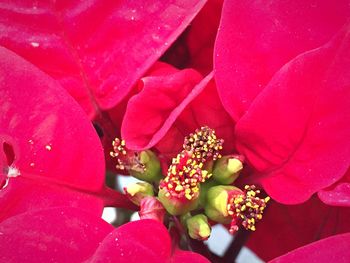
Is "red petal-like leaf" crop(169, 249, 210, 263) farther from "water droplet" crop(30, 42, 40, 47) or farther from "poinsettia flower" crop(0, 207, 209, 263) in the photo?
"water droplet" crop(30, 42, 40, 47)

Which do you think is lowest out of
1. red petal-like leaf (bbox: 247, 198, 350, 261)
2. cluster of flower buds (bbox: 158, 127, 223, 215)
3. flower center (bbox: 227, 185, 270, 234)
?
red petal-like leaf (bbox: 247, 198, 350, 261)

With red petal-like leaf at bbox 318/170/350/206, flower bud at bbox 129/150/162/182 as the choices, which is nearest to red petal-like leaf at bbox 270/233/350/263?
red petal-like leaf at bbox 318/170/350/206

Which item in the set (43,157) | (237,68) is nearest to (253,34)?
(237,68)

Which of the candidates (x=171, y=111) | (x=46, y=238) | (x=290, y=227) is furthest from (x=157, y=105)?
(x=290, y=227)

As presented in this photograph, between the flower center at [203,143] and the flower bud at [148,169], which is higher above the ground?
the flower center at [203,143]

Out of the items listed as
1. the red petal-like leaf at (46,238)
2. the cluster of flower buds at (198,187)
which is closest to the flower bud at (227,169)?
the cluster of flower buds at (198,187)

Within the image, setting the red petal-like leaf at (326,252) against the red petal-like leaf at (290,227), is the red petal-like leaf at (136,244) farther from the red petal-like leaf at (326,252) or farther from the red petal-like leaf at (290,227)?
the red petal-like leaf at (290,227)

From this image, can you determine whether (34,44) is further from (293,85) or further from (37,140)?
(293,85)
